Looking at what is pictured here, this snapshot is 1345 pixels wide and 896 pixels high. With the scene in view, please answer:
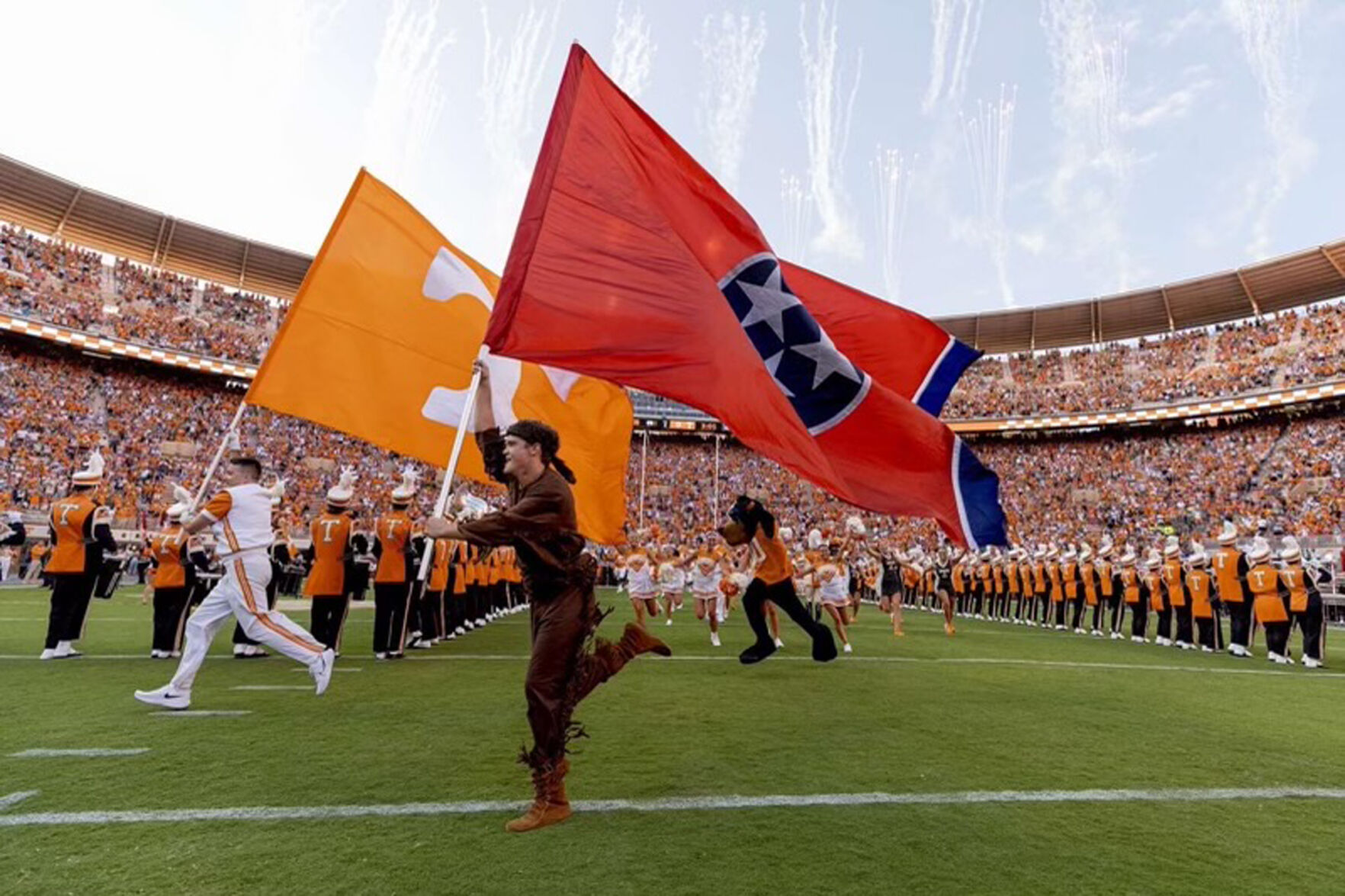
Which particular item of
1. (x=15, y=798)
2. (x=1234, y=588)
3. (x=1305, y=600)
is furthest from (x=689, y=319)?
(x=1234, y=588)

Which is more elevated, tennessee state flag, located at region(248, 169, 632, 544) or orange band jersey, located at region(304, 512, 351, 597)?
tennessee state flag, located at region(248, 169, 632, 544)

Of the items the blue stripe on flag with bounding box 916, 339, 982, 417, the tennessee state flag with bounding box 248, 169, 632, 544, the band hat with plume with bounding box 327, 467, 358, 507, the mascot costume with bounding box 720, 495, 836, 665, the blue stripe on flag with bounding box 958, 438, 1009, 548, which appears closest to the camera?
the blue stripe on flag with bounding box 958, 438, 1009, 548

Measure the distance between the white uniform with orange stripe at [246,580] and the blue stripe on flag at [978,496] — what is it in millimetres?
5238

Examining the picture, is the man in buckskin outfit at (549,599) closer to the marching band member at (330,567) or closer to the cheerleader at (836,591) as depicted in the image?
the marching band member at (330,567)

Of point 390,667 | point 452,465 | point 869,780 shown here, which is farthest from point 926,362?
point 390,667

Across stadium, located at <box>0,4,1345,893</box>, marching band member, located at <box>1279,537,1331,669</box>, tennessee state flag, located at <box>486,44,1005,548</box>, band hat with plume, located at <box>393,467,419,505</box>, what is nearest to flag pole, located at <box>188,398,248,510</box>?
stadium, located at <box>0,4,1345,893</box>

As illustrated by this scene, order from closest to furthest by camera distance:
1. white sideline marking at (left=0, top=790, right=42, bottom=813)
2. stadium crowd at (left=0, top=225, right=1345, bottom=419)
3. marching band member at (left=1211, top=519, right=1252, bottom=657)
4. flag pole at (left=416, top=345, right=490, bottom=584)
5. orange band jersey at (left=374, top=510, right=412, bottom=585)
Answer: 1. flag pole at (left=416, top=345, right=490, bottom=584)
2. white sideline marking at (left=0, top=790, right=42, bottom=813)
3. orange band jersey at (left=374, top=510, right=412, bottom=585)
4. marching band member at (left=1211, top=519, right=1252, bottom=657)
5. stadium crowd at (left=0, top=225, right=1345, bottom=419)

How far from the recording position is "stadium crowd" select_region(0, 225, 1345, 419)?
1321 inches

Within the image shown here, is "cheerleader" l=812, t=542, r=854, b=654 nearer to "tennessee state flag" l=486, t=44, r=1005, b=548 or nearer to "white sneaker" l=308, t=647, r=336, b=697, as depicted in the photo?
"tennessee state flag" l=486, t=44, r=1005, b=548

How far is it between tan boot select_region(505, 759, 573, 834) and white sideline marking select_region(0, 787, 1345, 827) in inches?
7.4

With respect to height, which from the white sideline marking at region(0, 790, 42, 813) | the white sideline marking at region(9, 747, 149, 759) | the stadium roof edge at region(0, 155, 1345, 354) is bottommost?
the white sideline marking at region(9, 747, 149, 759)

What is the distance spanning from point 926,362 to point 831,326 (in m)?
1.12

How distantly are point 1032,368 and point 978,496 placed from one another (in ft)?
152

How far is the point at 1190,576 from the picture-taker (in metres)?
13.6
